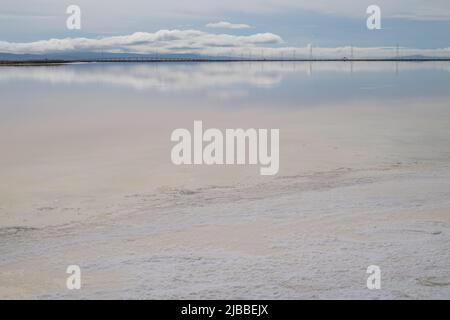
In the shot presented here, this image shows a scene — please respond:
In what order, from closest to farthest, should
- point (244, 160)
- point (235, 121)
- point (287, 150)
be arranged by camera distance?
point (244, 160) < point (287, 150) < point (235, 121)

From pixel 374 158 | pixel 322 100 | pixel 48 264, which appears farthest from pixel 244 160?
pixel 322 100

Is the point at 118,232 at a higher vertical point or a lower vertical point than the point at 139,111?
lower

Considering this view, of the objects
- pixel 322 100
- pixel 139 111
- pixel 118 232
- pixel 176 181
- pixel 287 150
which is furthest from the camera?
pixel 322 100

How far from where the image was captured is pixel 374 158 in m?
8.16

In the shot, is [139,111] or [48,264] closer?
[48,264]

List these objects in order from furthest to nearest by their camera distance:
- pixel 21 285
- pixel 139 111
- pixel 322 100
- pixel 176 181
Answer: pixel 322 100 → pixel 139 111 → pixel 176 181 → pixel 21 285

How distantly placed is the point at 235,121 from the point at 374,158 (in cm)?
582

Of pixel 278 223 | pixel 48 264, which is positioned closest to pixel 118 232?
pixel 48 264
